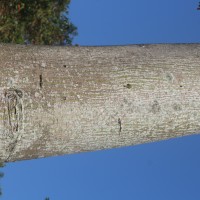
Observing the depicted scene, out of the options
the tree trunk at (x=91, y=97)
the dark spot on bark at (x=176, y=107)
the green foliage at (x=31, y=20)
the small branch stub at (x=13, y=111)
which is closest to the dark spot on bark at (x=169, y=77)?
the tree trunk at (x=91, y=97)

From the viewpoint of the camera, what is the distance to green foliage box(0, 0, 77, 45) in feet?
39.1

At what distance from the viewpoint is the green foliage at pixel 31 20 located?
39.1 ft

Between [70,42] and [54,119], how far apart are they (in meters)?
12.8

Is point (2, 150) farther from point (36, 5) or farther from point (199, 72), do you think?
point (36, 5)

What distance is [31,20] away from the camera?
495 inches

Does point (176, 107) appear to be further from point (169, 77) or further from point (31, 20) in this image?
point (31, 20)

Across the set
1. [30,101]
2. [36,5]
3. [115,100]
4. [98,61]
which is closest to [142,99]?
[115,100]

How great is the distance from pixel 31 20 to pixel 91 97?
982 cm

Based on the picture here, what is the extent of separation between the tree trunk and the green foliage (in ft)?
28.8

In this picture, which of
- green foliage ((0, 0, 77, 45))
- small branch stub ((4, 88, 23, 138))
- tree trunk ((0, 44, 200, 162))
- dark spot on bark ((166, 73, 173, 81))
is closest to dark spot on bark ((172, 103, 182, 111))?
tree trunk ((0, 44, 200, 162))

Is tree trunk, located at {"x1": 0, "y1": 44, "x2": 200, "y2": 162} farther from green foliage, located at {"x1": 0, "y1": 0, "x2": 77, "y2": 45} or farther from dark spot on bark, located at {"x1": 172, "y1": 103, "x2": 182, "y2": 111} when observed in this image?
green foliage, located at {"x1": 0, "y1": 0, "x2": 77, "y2": 45}

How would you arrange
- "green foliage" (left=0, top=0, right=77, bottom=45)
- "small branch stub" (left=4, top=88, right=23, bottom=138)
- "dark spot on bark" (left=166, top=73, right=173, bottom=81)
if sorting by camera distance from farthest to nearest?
"green foliage" (left=0, top=0, right=77, bottom=45), "dark spot on bark" (left=166, top=73, right=173, bottom=81), "small branch stub" (left=4, top=88, right=23, bottom=138)

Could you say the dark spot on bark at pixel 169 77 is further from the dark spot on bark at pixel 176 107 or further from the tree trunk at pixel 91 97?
the dark spot on bark at pixel 176 107

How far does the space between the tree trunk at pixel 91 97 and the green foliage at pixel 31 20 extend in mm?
8793
